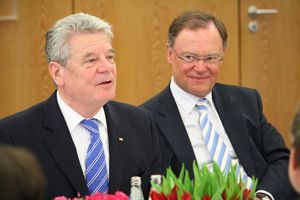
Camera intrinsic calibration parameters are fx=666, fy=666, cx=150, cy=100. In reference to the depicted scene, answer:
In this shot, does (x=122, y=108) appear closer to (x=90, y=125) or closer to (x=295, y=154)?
(x=90, y=125)

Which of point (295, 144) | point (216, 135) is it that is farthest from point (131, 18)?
point (295, 144)

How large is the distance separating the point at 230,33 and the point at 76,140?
247 cm

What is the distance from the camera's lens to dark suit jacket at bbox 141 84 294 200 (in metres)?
3.09

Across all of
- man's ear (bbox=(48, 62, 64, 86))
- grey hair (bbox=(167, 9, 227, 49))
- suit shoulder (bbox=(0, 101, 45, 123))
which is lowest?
suit shoulder (bbox=(0, 101, 45, 123))

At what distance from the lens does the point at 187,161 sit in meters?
3.08

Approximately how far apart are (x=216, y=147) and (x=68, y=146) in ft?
2.68

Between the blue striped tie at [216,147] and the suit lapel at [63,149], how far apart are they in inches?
30.2

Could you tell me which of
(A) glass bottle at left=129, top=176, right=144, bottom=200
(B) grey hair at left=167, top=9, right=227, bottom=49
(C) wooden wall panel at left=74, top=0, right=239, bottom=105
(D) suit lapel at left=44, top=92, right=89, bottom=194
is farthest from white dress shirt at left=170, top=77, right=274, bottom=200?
(C) wooden wall panel at left=74, top=0, right=239, bottom=105

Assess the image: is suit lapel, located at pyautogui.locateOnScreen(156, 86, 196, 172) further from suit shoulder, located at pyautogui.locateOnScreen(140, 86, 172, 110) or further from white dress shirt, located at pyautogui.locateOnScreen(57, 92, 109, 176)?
white dress shirt, located at pyautogui.locateOnScreen(57, 92, 109, 176)

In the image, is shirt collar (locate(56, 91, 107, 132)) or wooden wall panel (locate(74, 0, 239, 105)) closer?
shirt collar (locate(56, 91, 107, 132))

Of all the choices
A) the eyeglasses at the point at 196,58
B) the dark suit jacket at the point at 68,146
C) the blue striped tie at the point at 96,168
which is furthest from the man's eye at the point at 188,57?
the blue striped tie at the point at 96,168

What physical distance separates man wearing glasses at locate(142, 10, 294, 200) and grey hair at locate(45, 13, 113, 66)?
588mm

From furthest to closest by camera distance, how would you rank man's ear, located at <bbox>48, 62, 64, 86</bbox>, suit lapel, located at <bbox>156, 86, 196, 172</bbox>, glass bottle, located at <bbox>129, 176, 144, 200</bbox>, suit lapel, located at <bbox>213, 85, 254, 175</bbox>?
suit lapel, located at <bbox>213, 85, 254, 175</bbox>
suit lapel, located at <bbox>156, 86, 196, 172</bbox>
man's ear, located at <bbox>48, 62, 64, 86</bbox>
glass bottle, located at <bbox>129, 176, 144, 200</bbox>

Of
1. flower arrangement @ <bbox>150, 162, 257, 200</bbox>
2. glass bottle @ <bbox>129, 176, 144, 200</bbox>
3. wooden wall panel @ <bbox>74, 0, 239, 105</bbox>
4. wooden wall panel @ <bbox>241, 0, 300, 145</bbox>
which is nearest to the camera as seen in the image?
flower arrangement @ <bbox>150, 162, 257, 200</bbox>
